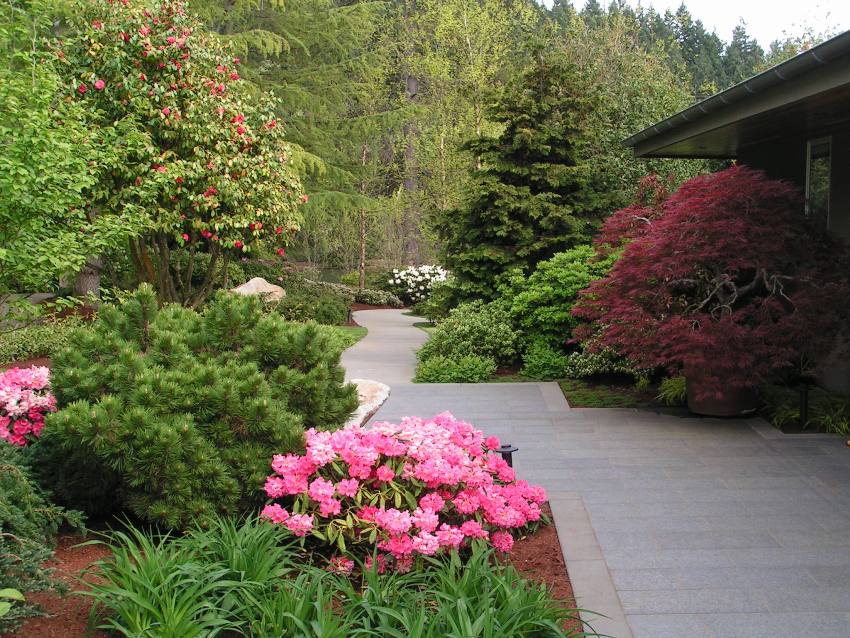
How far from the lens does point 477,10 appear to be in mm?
20078

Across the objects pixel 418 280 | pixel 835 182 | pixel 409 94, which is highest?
pixel 409 94

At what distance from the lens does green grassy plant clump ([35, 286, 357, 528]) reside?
357 cm

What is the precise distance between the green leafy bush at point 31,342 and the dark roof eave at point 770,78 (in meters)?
8.01

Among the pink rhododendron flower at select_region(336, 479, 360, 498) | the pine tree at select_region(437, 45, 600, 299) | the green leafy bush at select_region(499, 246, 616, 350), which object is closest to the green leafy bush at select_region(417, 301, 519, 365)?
the green leafy bush at select_region(499, 246, 616, 350)

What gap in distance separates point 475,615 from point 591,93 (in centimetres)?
1228

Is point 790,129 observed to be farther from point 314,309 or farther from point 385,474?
point 314,309

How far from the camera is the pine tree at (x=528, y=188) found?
12.0 metres

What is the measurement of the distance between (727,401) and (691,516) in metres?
2.94

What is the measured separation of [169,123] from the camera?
1030 centimetres

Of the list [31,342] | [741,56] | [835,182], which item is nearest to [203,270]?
[31,342]

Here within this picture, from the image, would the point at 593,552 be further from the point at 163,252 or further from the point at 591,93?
the point at 591,93

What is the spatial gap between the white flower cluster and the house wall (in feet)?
44.8

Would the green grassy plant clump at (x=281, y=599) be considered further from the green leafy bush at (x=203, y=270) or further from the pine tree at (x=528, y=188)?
the green leafy bush at (x=203, y=270)

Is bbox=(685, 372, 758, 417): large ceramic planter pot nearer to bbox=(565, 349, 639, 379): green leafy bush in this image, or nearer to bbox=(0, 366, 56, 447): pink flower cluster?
bbox=(565, 349, 639, 379): green leafy bush
